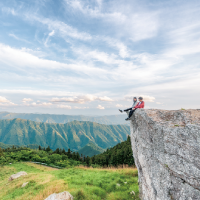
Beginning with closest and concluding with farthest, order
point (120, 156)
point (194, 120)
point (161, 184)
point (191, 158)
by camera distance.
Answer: point (191, 158), point (194, 120), point (161, 184), point (120, 156)

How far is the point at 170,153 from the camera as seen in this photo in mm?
7023

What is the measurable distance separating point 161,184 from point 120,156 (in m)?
50.3

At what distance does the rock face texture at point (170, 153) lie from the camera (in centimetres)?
618

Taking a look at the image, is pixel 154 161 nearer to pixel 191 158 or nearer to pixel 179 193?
pixel 179 193

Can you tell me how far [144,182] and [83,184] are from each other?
26.0 feet

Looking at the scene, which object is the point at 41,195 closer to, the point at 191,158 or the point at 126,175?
the point at 126,175

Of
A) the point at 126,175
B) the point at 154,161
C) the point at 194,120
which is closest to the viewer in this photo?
the point at 194,120

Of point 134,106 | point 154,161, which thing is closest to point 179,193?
point 154,161

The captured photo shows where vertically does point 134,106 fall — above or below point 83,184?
above

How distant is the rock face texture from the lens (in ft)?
20.3

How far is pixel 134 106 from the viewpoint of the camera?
11156 mm

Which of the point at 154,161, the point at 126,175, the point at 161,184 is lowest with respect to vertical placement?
the point at 126,175

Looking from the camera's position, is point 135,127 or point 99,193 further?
point 99,193

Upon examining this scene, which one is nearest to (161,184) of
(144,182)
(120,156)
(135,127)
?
(144,182)
